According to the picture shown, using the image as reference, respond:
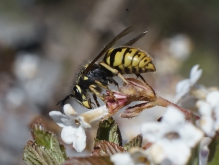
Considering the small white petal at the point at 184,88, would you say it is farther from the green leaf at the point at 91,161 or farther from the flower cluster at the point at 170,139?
the green leaf at the point at 91,161

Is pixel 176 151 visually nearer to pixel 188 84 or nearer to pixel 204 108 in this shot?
pixel 204 108

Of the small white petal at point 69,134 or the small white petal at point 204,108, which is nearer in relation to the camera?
the small white petal at point 204,108

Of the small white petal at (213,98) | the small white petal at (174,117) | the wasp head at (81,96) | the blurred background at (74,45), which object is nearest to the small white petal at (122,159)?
the small white petal at (174,117)

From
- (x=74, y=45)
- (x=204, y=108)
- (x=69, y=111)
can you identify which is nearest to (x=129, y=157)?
(x=204, y=108)

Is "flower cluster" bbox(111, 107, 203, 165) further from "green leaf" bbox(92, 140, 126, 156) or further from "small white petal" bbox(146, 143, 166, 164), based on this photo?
"green leaf" bbox(92, 140, 126, 156)

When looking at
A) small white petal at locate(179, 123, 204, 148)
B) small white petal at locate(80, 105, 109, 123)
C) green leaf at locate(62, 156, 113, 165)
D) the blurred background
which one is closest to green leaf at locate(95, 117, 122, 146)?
Result: small white petal at locate(80, 105, 109, 123)

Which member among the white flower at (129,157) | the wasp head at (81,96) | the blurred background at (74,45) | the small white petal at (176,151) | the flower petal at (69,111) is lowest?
the small white petal at (176,151)
